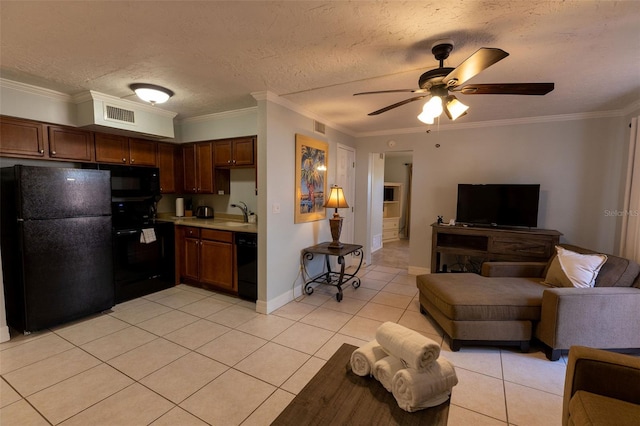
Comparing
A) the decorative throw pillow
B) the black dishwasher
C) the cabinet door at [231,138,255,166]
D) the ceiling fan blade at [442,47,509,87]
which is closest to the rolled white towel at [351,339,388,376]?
the ceiling fan blade at [442,47,509,87]

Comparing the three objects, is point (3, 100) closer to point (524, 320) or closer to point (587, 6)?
point (587, 6)

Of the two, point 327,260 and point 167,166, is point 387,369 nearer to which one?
point 327,260

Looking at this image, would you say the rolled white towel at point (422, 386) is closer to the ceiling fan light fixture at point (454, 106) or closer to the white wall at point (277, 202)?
the ceiling fan light fixture at point (454, 106)

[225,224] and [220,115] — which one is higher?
[220,115]

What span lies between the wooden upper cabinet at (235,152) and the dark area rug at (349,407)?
3013 millimetres

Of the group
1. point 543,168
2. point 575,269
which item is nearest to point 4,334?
point 575,269

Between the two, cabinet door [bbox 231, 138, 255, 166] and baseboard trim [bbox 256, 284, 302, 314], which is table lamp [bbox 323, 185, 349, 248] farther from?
cabinet door [bbox 231, 138, 255, 166]

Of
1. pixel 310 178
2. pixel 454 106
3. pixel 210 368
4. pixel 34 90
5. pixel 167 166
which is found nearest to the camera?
pixel 454 106

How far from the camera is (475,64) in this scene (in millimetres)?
1569

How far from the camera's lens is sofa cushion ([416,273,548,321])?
2.49 meters

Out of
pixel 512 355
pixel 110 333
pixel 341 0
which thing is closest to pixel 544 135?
pixel 512 355

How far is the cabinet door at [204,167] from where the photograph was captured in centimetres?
421

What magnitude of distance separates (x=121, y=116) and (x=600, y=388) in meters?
4.55

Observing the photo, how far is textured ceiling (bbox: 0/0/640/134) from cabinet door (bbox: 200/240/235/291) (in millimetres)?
1838
